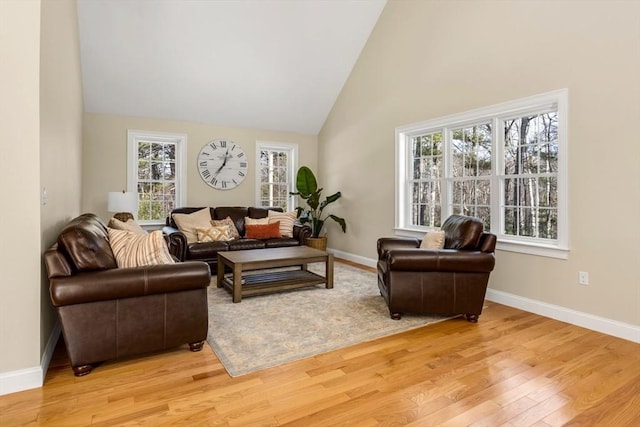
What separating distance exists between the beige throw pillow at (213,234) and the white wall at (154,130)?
43.6 inches

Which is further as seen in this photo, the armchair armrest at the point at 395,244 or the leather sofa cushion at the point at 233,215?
the leather sofa cushion at the point at 233,215

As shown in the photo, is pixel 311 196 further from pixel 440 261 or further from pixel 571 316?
pixel 571 316

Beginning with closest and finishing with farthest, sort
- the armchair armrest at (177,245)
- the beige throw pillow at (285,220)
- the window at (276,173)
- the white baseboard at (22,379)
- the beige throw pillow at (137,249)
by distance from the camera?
the white baseboard at (22,379), the beige throw pillow at (137,249), the armchair armrest at (177,245), the beige throw pillow at (285,220), the window at (276,173)

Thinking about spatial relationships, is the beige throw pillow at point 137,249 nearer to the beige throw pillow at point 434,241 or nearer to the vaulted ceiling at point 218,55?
the beige throw pillow at point 434,241

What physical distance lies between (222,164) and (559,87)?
16.5 ft

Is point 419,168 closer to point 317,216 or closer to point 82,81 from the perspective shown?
point 317,216

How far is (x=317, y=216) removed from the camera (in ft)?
22.8

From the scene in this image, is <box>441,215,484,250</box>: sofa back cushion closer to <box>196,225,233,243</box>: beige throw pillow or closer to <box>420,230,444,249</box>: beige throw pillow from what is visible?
<box>420,230,444,249</box>: beige throw pillow

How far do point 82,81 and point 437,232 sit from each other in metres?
5.13

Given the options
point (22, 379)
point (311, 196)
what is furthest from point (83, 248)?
point (311, 196)

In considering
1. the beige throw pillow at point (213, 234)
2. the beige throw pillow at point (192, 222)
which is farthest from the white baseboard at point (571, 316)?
the beige throw pillow at point (192, 222)

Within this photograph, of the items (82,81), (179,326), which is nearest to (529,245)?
(179,326)

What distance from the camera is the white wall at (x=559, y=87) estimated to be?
9.71 ft

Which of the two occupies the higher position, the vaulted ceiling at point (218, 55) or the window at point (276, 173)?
the vaulted ceiling at point (218, 55)
